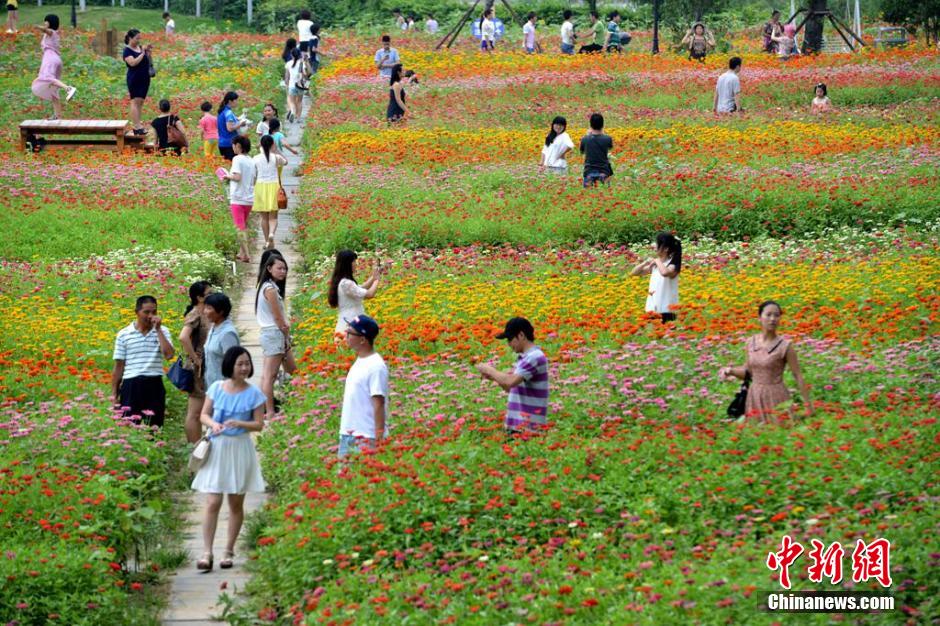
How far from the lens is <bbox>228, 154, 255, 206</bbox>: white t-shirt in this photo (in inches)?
713

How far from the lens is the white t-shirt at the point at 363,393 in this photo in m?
9.96

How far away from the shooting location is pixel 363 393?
10070mm

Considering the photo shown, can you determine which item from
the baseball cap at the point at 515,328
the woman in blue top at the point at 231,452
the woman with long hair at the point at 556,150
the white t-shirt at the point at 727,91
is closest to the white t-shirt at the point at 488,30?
the white t-shirt at the point at 727,91

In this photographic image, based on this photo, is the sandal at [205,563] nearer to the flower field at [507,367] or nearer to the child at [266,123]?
the flower field at [507,367]

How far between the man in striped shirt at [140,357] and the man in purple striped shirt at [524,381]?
9.91ft

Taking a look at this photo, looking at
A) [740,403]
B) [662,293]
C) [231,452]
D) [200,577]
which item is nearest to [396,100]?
[662,293]

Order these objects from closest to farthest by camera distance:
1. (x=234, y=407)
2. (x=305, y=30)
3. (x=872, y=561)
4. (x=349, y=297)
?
(x=872, y=561) → (x=234, y=407) → (x=349, y=297) → (x=305, y=30)

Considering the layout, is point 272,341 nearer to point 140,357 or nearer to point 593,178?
point 140,357

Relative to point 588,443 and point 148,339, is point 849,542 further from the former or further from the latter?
point 148,339

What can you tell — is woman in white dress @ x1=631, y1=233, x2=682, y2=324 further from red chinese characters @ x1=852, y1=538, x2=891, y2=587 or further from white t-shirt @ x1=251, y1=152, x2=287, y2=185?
white t-shirt @ x1=251, y1=152, x2=287, y2=185

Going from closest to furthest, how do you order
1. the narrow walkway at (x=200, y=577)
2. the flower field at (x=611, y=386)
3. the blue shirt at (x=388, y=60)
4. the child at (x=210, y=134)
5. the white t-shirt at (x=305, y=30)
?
1. the flower field at (x=611, y=386)
2. the narrow walkway at (x=200, y=577)
3. the child at (x=210, y=134)
4. the blue shirt at (x=388, y=60)
5. the white t-shirt at (x=305, y=30)

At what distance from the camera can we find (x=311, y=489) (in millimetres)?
9922

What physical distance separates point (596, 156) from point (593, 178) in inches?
14.4

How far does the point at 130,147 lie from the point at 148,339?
14.7 metres
